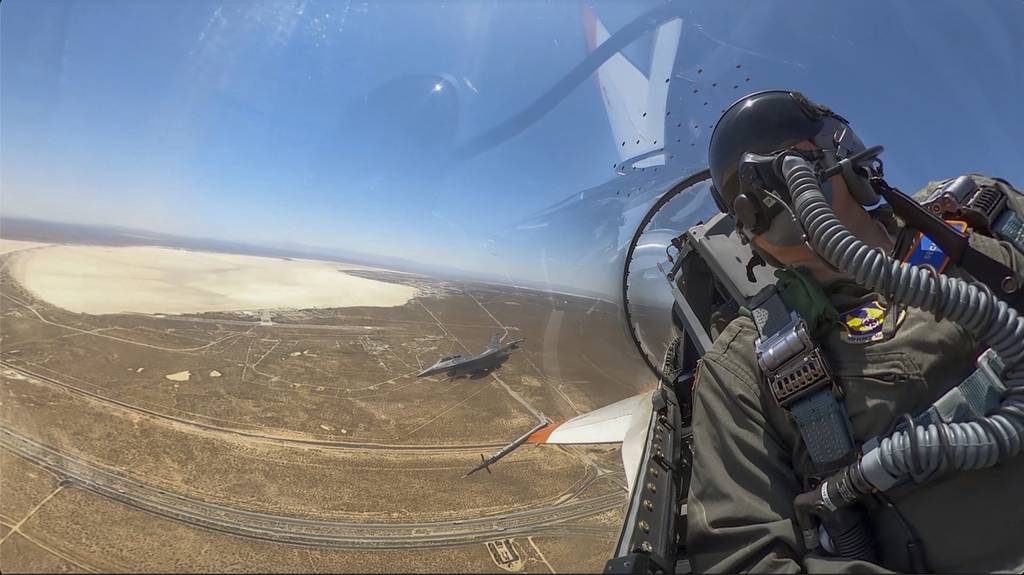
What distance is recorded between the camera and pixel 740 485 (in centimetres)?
109

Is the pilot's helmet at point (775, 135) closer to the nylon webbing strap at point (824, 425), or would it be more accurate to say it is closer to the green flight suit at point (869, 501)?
the green flight suit at point (869, 501)

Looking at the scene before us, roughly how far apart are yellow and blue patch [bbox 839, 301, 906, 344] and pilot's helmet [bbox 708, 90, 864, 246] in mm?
277

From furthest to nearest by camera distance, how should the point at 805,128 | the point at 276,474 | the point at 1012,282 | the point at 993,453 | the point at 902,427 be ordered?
the point at 276,474 → the point at 805,128 → the point at 1012,282 → the point at 902,427 → the point at 993,453

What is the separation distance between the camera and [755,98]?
1.49 m

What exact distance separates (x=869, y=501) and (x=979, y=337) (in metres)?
0.47

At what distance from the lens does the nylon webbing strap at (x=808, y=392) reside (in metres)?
1.06

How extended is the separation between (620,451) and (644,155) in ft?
6.20

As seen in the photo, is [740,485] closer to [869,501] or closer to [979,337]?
[869,501]

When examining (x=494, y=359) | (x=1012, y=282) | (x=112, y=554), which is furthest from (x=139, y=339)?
(x=1012, y=282)

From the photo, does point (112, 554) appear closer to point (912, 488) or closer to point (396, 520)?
point (396, 520)

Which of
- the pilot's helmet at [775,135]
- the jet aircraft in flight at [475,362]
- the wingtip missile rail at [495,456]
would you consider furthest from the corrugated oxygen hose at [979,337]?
the jet aircraft in flight at [475,362]

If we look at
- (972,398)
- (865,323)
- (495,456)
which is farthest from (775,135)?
(495,456)

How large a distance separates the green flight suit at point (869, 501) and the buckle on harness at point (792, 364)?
8cm

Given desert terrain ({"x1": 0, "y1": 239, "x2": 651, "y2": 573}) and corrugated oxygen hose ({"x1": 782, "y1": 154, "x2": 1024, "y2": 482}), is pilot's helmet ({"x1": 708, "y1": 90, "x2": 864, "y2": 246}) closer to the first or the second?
corrugated oxygen hose ({"x1": 782, "y1": 154, "x2": 1024, "y2": 482})
